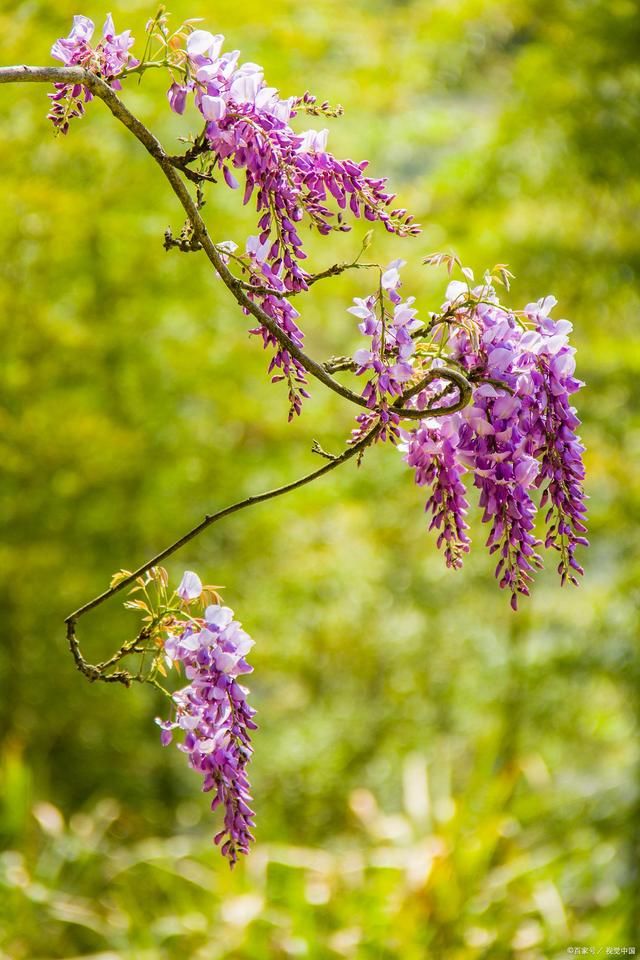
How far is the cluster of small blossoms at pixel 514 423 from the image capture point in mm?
729

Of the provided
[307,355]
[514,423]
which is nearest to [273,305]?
[307,355]

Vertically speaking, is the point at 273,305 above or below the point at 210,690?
above

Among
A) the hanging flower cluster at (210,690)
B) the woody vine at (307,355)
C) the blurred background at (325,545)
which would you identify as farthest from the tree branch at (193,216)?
the blurred background at (325,545)

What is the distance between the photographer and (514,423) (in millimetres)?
730

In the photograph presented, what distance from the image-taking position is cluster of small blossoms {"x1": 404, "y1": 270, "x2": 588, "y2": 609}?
729mm

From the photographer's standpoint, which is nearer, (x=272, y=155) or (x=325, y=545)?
(x=272, y=155)

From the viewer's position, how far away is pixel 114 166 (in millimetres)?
3592

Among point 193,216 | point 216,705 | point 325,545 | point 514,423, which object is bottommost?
point 216,705

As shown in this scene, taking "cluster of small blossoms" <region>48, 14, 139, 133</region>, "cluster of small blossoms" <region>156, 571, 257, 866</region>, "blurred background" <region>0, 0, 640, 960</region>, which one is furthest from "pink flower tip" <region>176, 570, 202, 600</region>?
"blurred background" <region>0, 0, 640, 960</region>

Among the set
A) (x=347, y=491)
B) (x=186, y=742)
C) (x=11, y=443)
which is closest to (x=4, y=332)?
(x=11, y=443)

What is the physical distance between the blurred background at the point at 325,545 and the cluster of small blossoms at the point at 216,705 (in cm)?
148

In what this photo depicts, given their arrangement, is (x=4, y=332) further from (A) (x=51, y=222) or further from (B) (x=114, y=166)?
(B) (x=114, y=166)

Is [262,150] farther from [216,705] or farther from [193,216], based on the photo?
[216,705]

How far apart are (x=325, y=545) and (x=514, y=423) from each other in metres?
3.57
